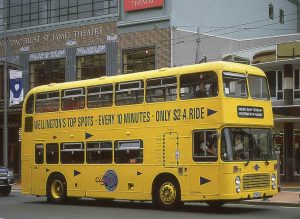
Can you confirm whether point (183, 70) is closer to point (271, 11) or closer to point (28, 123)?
point (28, 123)

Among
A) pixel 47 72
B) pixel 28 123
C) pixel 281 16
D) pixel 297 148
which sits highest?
pixel 281 16

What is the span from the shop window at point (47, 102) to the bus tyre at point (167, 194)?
5.73 m

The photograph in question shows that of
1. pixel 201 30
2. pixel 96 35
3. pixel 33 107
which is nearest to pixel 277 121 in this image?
pixel 201 30

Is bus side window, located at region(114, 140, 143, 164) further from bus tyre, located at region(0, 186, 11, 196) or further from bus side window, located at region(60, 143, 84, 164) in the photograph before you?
bus tyre, located at region(0, 186, 11, 196)

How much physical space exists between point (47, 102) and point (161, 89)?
19.0ft

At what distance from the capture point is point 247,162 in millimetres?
18172

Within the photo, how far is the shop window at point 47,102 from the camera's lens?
918 inches

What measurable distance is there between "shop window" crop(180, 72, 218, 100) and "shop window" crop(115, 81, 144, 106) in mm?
1703

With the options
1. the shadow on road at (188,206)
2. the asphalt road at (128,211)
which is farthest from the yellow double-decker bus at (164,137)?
the asphalt road at (128,211)

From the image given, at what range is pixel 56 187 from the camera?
23.5m

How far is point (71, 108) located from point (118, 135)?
2.64 m

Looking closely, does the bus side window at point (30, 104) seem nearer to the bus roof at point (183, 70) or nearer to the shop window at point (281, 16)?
the bus roof at point (183, 70)

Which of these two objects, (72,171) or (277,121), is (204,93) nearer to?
(72,171)

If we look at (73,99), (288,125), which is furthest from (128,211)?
(288,125)
